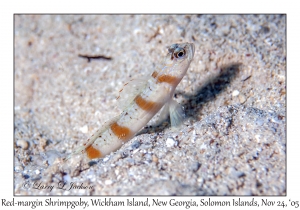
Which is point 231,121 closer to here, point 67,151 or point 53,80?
point 67,151

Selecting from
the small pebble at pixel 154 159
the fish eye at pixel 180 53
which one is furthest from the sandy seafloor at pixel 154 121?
the fish eye at pixel 180 53

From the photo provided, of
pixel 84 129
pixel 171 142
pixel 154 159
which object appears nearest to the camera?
pixel 154 159

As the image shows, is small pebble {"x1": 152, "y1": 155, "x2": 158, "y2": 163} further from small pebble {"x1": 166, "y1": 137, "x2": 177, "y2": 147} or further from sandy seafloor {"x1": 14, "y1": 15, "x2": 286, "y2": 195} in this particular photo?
small pebble {"x1": 166, "y1": 137, "x2": 177, "y2": 147}

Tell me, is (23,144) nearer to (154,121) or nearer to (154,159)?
(154,121)

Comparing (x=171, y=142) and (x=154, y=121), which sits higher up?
(x=154, y=121)

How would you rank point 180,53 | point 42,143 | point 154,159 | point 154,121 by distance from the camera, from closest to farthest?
point 154,159 < point 180,53 < point 154,121 < point 42,143

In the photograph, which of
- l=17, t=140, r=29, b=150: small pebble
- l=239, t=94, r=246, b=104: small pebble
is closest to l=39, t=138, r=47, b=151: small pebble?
l=17, t=140, r=29, b=150: small pebble

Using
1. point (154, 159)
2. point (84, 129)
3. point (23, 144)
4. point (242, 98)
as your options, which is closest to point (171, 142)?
point (154, 159)

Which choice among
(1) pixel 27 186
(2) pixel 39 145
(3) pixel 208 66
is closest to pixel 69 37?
(2) pixel 39 145

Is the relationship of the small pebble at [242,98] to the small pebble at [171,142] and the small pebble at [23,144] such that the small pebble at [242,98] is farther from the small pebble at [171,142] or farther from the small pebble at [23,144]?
the small pebble at [23,144]
